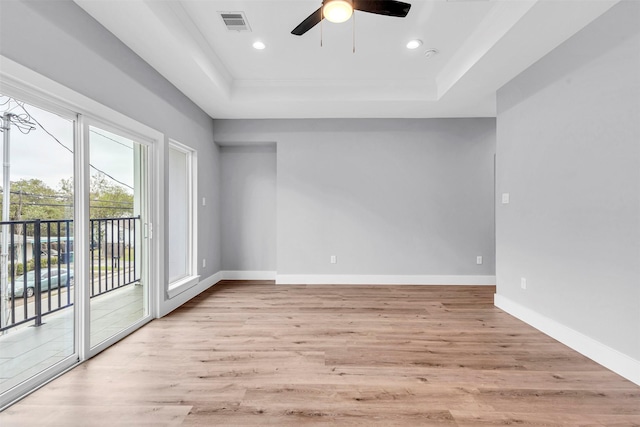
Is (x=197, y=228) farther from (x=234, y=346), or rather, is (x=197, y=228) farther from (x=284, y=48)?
(x=284, y=48)

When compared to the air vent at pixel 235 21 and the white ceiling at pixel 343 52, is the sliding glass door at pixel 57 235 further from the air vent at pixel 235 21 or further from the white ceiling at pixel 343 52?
the air vent at pixel 235 21

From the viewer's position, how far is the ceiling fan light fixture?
6.04ft

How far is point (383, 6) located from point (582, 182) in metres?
2.12

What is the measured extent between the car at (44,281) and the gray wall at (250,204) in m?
2.76

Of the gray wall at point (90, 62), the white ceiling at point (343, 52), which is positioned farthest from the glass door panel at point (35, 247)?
the white ceiling at point (343, 52)

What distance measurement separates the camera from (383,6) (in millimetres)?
1943

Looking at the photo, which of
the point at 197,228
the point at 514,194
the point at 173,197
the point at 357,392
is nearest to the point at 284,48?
the point at 173,197

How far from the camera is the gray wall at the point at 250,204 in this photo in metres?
4.88

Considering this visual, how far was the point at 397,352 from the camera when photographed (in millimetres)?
2355

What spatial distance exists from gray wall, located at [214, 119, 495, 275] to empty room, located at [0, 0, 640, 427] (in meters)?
0.05

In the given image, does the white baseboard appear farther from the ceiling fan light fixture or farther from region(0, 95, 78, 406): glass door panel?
region(0, 95, 78, 406): glass door panel

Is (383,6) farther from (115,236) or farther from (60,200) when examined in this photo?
(115,236)

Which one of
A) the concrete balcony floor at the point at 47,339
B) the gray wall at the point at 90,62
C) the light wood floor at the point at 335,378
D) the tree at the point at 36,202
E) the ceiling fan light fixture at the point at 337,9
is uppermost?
the ceiling fan light fixture at the point at 337,9

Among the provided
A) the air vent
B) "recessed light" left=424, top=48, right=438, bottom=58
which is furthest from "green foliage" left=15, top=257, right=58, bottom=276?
"recessed light" left=424, top=48, right=438, bottom=58
